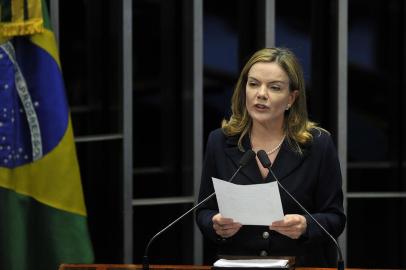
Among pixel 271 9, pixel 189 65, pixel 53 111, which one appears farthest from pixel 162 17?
pixel 53 111

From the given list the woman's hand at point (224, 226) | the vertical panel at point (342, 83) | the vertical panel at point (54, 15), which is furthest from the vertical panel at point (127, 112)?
the woman's hand at point (224, 226)

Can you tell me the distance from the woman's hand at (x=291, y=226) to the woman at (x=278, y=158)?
0.08m

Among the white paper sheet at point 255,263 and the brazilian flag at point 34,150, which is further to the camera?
the brazilian flag at point 34,150

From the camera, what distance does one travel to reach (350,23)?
4.48 m

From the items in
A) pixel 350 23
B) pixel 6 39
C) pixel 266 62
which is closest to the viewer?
pixel 266 62

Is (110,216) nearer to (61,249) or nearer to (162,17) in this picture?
(61,249)

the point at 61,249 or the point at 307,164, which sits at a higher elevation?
the point at 307,164

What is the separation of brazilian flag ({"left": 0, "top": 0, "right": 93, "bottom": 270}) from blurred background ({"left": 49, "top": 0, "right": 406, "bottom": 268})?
1.47ft

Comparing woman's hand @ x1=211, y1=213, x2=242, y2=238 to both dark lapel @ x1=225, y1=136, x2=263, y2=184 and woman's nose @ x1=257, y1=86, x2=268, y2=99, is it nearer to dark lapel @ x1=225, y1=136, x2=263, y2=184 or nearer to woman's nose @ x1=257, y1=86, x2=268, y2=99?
dark lapel @ x1=225, y1=136, x2=263, y2=184

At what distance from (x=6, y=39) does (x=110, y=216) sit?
1125 mm

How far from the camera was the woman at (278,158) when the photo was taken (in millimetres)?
2562

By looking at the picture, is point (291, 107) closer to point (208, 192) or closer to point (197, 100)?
point (208, 192)

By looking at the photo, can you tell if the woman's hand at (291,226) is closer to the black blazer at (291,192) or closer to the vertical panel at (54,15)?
the black blazer at (291,192)

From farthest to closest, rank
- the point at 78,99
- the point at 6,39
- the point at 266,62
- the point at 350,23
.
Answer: the point at 350,23 → the point at 78,99 → the point at 6,39 → the point at 266,62
